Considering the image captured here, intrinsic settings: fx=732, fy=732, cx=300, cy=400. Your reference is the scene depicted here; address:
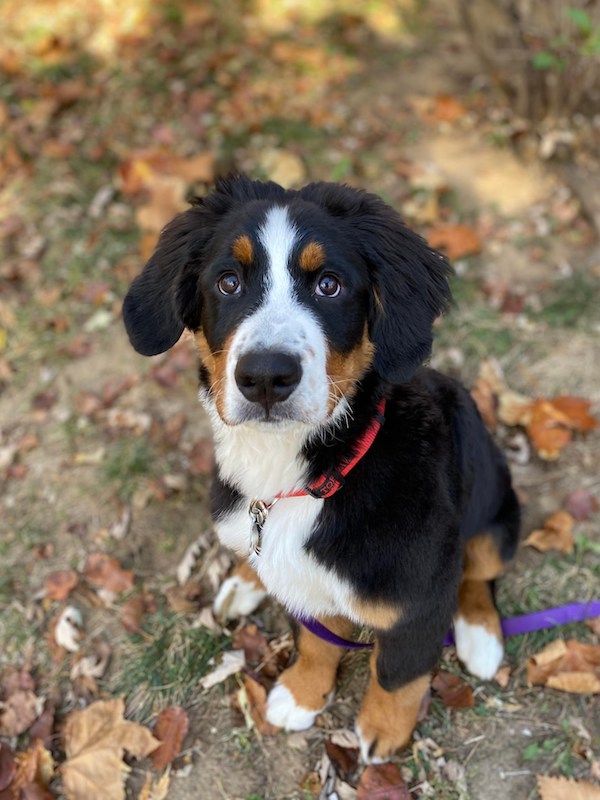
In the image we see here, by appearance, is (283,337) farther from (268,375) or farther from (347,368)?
(347,368)

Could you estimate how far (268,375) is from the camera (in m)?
1.99

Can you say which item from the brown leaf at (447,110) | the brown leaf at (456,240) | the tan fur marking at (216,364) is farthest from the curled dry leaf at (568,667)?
the brown leaf at (447,110)

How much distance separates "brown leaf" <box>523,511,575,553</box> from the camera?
3.39 metres

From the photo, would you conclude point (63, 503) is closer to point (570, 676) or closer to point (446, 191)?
point (570, 676)

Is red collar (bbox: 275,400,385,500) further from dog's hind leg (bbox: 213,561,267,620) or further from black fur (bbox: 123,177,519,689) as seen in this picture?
dog's hind leg (bbox: 213,561,267,620)

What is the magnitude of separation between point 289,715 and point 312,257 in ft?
5.94

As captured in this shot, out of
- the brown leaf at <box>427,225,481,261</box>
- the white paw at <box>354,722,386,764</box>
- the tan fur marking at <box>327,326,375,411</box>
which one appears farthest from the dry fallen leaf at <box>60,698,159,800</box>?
Answer: the brown leaf at <box>427,225,481,261</box>

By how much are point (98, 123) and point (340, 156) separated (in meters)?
2.12

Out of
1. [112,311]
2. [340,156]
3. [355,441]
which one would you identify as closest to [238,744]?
[355,441]

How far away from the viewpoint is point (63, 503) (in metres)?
3.89

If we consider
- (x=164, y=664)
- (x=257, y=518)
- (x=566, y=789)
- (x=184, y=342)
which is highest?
(x=257, y=518)

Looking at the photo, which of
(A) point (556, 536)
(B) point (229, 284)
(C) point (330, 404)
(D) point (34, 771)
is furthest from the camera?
A: (A) point (556, 536)

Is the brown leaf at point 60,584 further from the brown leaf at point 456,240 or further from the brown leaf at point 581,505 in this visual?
the brown leaf at point 456,240

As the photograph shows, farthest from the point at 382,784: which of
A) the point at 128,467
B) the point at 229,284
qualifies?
the point at 128,467
